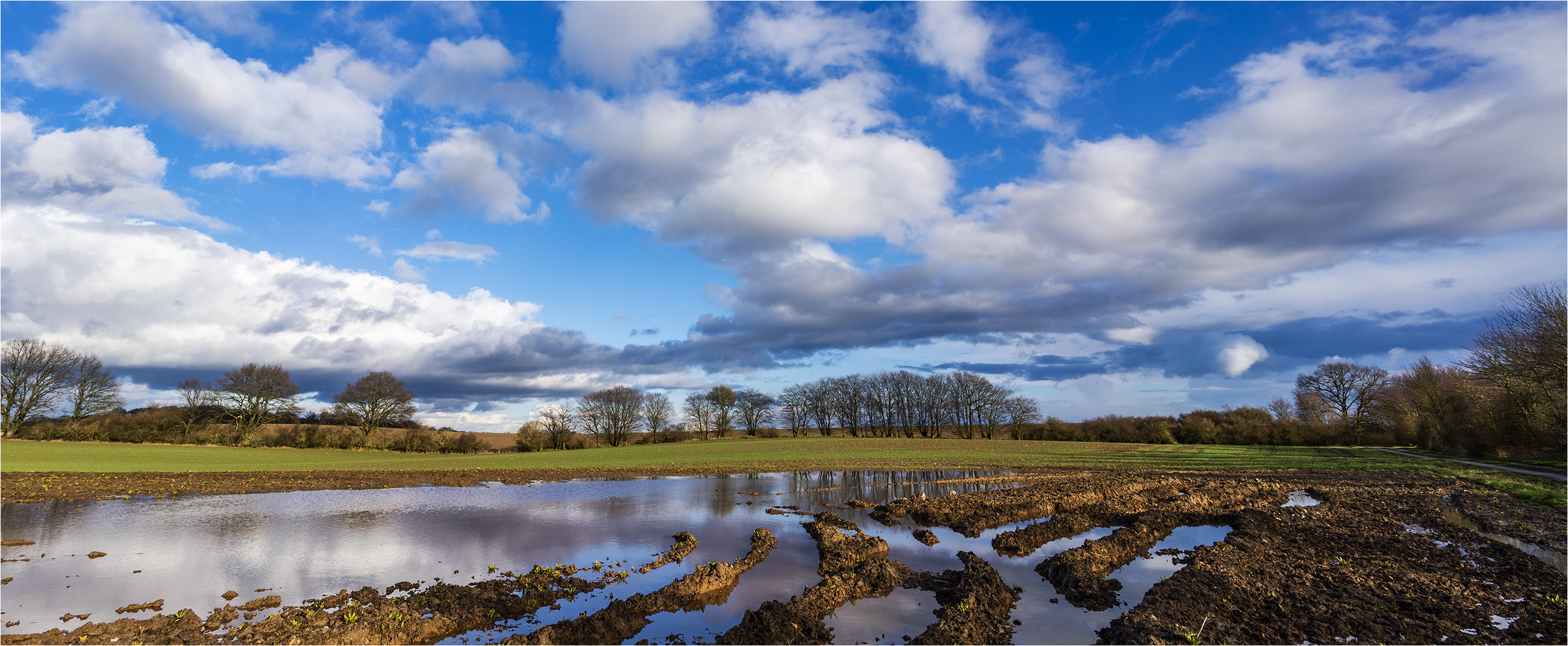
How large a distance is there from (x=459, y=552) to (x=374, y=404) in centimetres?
7268

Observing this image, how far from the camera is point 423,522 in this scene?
19.1 meters

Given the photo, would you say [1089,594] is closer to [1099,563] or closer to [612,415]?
[1099,563]

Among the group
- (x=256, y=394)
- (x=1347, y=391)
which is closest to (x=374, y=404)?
(x=256, y=394)

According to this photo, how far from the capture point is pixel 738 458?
4909 cm

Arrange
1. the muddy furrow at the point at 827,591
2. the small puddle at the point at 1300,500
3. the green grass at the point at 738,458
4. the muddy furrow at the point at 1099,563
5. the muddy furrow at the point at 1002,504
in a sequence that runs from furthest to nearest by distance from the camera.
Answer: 1. the green grass at the point at 738,458
2. the small puddle at the point at 1300,500
3. the muddy furrow at the point at 1002,504
4. the muddy furrow at the point at 1099,563
5. the muddy furrow at the point at 827,591

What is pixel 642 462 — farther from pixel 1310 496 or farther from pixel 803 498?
pixel 1310 496

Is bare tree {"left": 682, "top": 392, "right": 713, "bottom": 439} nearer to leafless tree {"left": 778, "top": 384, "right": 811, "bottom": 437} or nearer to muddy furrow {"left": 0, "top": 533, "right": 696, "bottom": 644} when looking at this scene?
leafless tree {"left": 778, "top": 384, "right": 811, "bottom": 437}

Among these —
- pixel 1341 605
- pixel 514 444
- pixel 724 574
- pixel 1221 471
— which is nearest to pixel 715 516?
pixel 724 574

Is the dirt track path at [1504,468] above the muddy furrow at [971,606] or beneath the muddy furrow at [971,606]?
beneath

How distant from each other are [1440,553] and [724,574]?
52.0ft

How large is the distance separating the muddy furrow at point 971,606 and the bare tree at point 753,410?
9546 cm

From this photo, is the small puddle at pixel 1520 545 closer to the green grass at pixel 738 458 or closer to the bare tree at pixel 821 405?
the green grass at pixel 738 458

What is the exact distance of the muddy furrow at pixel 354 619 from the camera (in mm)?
8930

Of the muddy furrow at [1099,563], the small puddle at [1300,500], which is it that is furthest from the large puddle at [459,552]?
the small puddle at [1300,500]
